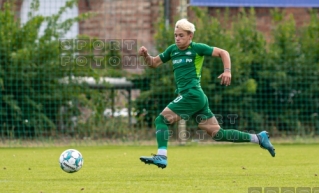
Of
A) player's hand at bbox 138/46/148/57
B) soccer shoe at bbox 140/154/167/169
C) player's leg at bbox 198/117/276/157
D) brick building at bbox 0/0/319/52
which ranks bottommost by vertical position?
soccer shoe at bbox 140/154/167/169

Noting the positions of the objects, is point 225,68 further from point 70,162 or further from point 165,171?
point 70,162

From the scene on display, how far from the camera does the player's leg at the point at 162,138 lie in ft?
25.2

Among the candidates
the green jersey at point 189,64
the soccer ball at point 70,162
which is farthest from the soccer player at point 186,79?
the soccer ball at point 70,162

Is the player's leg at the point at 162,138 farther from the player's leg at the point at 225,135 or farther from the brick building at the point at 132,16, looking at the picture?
the brick building at the point at 132,16

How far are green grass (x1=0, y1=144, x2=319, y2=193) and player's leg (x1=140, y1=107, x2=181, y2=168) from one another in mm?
155

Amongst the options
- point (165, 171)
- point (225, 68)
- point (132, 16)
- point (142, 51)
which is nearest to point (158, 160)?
point (165, 171)

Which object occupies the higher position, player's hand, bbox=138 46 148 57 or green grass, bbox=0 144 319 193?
player's hand, bbox=138 46 148 57

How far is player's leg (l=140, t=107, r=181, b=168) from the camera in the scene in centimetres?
767

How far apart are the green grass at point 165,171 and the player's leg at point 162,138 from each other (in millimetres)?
155

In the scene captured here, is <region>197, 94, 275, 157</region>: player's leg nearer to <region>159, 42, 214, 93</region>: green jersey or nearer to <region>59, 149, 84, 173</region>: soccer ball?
<region>159, 42, 214, 93</region>: green jersey

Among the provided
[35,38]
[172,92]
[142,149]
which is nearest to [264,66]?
[172,92]

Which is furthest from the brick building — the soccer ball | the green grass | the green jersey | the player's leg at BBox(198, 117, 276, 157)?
the soccer ball

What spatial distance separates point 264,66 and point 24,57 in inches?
185

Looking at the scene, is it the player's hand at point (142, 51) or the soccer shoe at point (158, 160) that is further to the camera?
the player's hand at point (142, 51)
